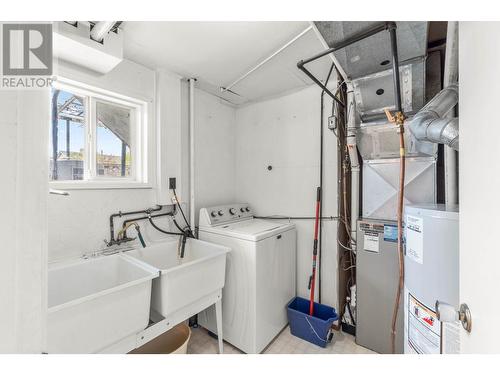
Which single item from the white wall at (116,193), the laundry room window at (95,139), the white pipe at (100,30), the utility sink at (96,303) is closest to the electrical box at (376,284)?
the utility sink at (96,303)

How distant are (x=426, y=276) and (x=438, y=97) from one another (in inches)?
34.3

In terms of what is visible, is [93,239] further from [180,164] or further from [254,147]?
[254,147]

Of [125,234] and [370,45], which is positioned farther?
[125,234]

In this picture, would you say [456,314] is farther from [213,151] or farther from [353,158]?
[213,151]

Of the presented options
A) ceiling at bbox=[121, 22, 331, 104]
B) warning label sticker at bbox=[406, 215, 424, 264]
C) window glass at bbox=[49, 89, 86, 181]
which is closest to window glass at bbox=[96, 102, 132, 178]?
window glass at bbox=[49, 89, 86, 181]

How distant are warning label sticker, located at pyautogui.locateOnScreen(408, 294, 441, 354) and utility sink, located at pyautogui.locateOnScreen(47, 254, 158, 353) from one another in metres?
1.35

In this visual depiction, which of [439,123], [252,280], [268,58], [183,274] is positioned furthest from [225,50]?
[252,280]

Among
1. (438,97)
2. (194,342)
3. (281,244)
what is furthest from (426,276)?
(194,342)

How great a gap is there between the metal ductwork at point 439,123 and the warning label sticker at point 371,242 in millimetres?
930

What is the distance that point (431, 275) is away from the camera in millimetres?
945

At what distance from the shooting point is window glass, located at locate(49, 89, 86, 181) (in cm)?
158

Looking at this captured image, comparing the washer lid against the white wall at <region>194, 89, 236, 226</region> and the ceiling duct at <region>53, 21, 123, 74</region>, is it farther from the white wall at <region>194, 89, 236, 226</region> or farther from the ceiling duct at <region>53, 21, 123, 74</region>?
the ceiling duct at <region>53, 21, 123, 74</region>

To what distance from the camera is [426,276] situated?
97cm

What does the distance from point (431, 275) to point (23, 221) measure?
1377 mm
